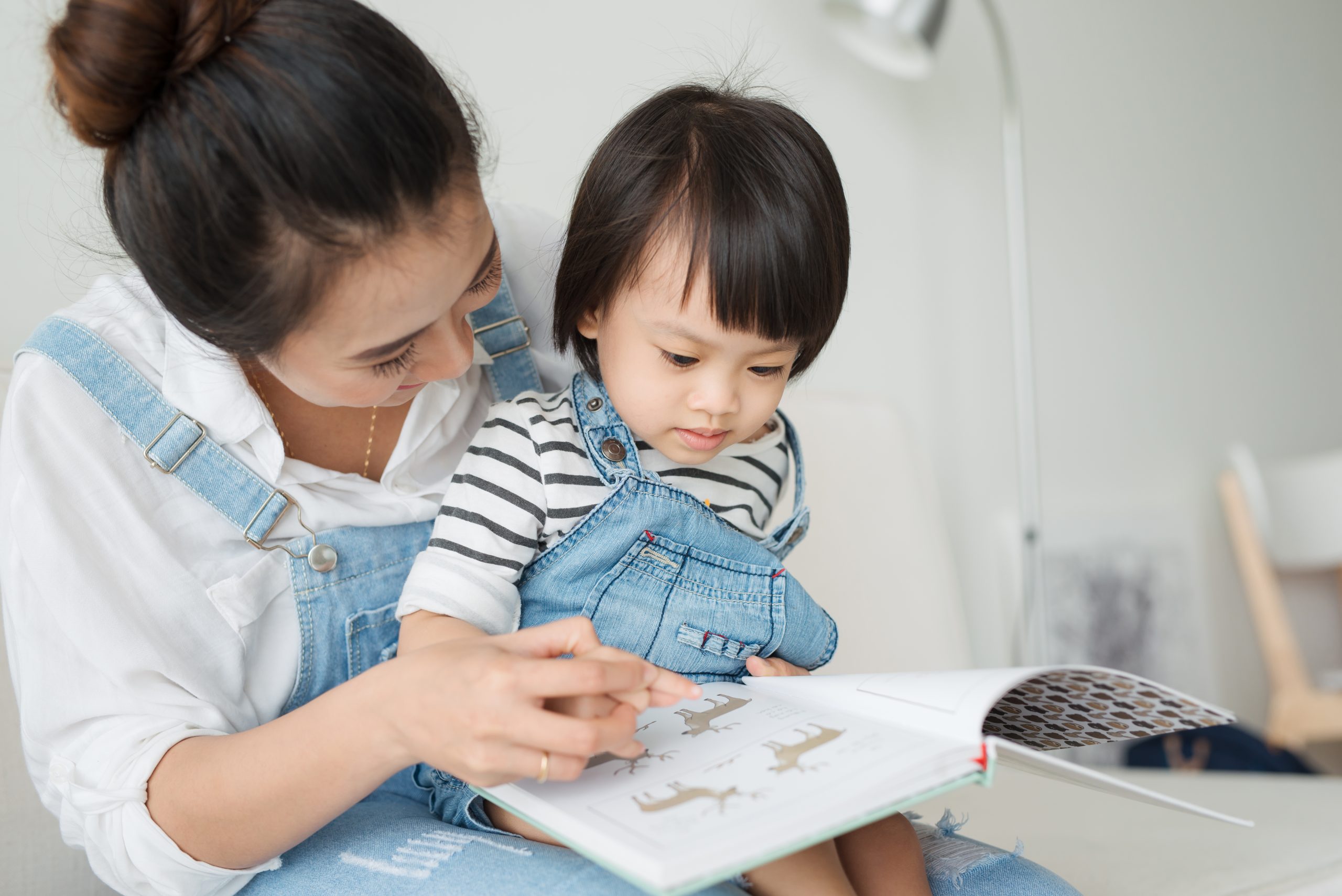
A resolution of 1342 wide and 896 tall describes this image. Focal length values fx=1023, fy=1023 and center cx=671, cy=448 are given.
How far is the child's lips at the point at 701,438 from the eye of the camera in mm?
906

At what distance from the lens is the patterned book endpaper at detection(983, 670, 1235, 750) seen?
2.40ft

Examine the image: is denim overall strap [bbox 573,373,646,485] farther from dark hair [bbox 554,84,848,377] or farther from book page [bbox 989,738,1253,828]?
book page [bbox 989,738,1253,828]

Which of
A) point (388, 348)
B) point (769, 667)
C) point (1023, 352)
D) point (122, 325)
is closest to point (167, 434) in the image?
point (122, 325)

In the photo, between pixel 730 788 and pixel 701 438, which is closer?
pixel 730 788

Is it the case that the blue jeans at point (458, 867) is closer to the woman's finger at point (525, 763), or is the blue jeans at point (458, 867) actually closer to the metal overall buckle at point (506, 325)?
the woman's finger at point (525, 763)

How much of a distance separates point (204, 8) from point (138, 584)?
16.9 inches

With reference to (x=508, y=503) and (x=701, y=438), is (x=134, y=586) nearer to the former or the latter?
(x=508, y=503)

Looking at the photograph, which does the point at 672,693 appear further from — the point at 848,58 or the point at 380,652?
the point at 848,58

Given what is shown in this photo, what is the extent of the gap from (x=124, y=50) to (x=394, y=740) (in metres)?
0.47

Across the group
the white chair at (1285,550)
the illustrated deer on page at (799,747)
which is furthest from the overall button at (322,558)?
the white chair at (1285,550)

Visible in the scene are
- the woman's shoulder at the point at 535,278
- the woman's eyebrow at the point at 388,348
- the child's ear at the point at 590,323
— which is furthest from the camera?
the woman's shoulder at the point at 535,278

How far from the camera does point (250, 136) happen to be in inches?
26.0

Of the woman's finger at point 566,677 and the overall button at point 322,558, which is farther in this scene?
the overall button at point 322,558

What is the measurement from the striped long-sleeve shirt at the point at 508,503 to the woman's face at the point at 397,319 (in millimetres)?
101
